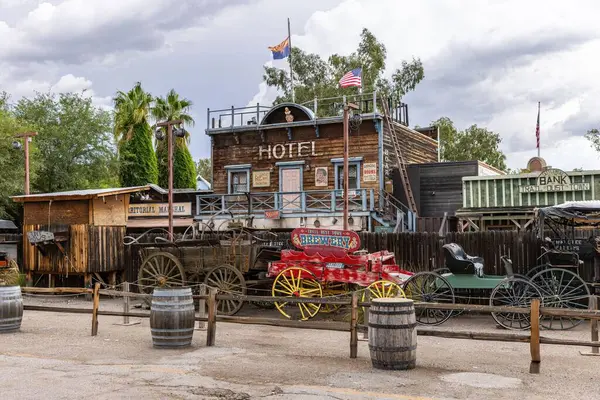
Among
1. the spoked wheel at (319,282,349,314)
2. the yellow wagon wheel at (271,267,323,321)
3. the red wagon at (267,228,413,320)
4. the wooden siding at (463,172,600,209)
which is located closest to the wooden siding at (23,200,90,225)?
the red wagon at (267,228,413,320)

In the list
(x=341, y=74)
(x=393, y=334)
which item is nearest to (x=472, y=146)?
(x=341, y=74)

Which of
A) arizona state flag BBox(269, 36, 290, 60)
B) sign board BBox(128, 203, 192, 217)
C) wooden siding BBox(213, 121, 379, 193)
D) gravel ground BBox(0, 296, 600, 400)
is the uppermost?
arizona state flag BBox(269, 36, 290, 60)

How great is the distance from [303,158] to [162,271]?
12.5m

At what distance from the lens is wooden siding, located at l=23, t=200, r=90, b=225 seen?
2175 centimetres

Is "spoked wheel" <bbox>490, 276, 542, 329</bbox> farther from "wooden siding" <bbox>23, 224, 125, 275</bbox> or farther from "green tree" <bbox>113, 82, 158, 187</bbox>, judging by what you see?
"green tree" <bbox>113, 82, 158, 187</bbox>

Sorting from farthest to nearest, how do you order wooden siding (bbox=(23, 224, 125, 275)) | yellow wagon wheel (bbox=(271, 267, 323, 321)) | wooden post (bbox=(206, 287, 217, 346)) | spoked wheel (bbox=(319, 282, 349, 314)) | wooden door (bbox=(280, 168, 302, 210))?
wooden door (bbox=(280, 168, 302, 210)) < wooden siding (bbox=(23, 224, 125, 275)) < spoked wheel (bbox=(319, 282, 349, 314)) < yellow wagon wheel (bbox=(271, 267, 323, 321)) < wooden post (bbox=(206, 287, 217, 346))

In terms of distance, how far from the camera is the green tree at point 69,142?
3562 centimetres

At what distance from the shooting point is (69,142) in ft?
118

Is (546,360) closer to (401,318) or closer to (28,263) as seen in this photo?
(401,318)

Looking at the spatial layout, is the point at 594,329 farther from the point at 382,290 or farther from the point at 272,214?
the point at 272,214

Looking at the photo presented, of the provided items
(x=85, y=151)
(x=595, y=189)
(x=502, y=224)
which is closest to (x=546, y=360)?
(x=595, y=189)

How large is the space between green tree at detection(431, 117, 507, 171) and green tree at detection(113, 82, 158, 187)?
20.5 metres

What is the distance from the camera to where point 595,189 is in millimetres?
21375

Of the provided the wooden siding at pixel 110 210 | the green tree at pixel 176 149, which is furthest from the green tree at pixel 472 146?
the wooden siding at pixel 110 210
